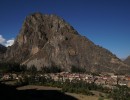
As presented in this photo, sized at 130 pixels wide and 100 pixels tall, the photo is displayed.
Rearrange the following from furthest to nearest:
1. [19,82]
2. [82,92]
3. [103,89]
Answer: [19,82] < [103,89] < [82,92]

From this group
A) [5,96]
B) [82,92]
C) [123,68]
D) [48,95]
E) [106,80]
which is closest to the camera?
[5,96]

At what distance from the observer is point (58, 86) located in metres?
107

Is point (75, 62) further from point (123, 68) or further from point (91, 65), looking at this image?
point (123, 68)

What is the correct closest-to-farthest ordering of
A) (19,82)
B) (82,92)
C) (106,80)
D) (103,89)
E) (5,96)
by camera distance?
(5,96), (82,92), (103,89), (19,82), (106,80)

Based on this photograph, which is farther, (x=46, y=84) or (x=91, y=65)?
(x=91, y=65)

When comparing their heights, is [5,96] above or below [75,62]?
below

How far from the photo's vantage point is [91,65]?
634 ft

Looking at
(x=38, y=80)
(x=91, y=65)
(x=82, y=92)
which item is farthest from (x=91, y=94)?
(x=91, y=65)

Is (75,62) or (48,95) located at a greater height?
(75,62)

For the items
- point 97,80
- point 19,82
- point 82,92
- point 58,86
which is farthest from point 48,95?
point 97,80

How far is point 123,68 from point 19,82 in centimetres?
9744

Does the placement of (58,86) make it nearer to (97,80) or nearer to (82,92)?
(82,92)

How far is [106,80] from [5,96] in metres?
73.4

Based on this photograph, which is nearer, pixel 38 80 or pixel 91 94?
pixel 91 94
